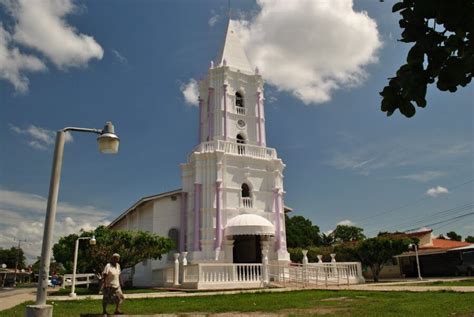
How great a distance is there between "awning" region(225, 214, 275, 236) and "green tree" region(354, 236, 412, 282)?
7.56 meters

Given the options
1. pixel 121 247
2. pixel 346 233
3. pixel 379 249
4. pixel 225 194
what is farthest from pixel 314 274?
pixel 346 233

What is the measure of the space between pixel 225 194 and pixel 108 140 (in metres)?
20.3

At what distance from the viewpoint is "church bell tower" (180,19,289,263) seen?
84.1 feet

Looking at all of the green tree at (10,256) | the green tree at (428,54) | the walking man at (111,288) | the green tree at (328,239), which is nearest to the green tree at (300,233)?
the green tree at (328,239)

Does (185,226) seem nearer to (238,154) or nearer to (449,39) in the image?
(238,154)

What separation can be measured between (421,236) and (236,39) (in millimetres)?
26835

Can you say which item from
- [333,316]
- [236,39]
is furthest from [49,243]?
[236,39]

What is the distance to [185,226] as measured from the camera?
27859mm

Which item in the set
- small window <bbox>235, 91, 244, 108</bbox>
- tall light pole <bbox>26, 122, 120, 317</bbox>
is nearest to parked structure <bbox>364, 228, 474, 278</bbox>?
small window <bbox>235, 91, 244, 108</bbox>

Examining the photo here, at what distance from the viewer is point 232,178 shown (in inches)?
1079

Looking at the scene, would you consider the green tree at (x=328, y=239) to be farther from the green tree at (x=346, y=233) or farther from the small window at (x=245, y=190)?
the small window at (x=245, y=190)

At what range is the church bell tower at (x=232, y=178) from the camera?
25.6 m

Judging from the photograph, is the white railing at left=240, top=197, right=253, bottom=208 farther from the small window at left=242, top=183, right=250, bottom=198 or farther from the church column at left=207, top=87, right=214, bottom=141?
the church column at left=207, top=87, right=214, bottom=141

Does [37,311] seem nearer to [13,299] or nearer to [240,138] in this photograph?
[13,299]
